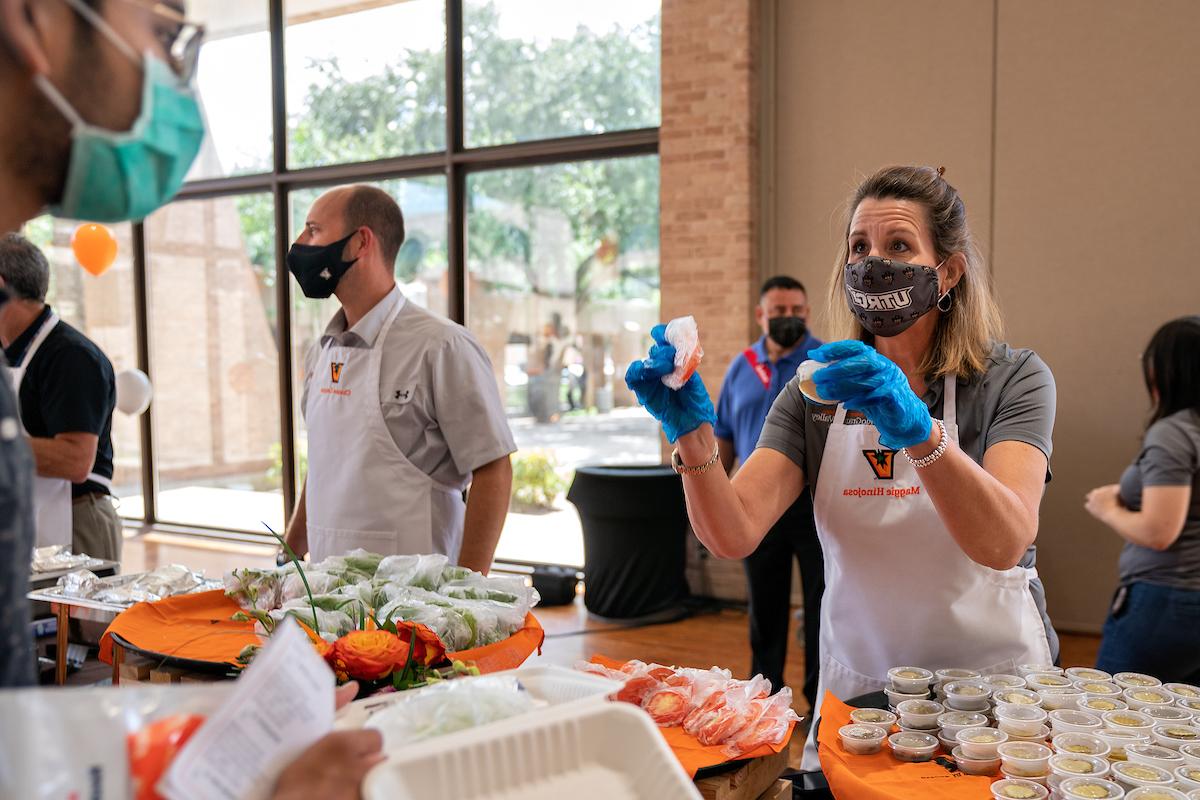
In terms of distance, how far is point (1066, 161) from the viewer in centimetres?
479

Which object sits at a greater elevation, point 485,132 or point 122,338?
point 485,132

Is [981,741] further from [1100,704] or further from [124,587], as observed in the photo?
[124,587]

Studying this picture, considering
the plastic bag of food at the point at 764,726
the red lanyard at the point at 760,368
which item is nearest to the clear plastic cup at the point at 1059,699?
the plastic bag of food at the point at 764,726

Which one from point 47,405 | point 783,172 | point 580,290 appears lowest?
point 47,405

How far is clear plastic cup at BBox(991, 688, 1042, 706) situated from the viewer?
153cm

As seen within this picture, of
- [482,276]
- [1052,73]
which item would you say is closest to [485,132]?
[482,276]

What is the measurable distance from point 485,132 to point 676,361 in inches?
204

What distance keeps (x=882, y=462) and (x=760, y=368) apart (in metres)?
2.52

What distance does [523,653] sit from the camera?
1.70 m

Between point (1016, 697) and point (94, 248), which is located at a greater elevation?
point (94, 248)

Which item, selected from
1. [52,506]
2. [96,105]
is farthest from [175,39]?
[52,506]

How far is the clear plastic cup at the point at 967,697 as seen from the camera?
1.50m

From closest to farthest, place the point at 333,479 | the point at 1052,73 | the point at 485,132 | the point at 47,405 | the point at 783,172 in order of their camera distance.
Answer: the point at 333,479, the point at 47,405, the point at 1052,73, the point at 783,172, the point at 485,132

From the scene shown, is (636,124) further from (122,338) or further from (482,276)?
(122,338)
